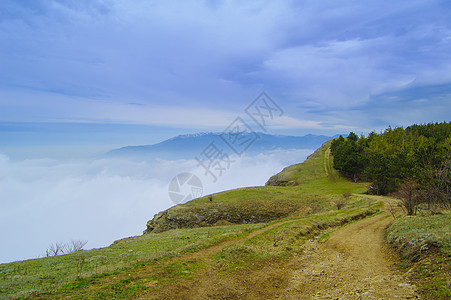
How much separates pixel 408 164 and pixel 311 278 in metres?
47.5

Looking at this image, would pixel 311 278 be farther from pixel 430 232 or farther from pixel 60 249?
pixel 60 249

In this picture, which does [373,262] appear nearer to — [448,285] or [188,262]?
[448,285]

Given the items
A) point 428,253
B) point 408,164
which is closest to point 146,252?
point 428,253

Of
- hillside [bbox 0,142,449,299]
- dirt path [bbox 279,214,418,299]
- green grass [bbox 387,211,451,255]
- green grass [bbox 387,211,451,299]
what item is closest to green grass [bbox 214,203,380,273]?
hillside [bbox 0,142,449,299]

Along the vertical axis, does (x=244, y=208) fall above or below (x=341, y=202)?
above

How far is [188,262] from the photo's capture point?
16328 millimetres

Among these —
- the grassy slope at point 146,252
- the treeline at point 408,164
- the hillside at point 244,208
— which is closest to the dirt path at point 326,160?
the treeline at point 408,164

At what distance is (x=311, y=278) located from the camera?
46.8ft

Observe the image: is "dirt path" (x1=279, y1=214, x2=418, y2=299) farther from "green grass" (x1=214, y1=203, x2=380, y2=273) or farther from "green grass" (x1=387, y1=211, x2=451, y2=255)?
"green grass" (x1=387, y1=211, x2=451, y2=255)

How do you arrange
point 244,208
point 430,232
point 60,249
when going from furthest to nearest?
point 244,208 → point 60,249 → point 430,232

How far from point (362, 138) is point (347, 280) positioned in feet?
352

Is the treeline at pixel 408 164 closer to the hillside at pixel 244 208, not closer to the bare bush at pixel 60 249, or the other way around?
the hillside at pixel 244 208

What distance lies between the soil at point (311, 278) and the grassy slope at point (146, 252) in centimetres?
164

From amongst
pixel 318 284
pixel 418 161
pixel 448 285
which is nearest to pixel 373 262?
pixel 318 284
